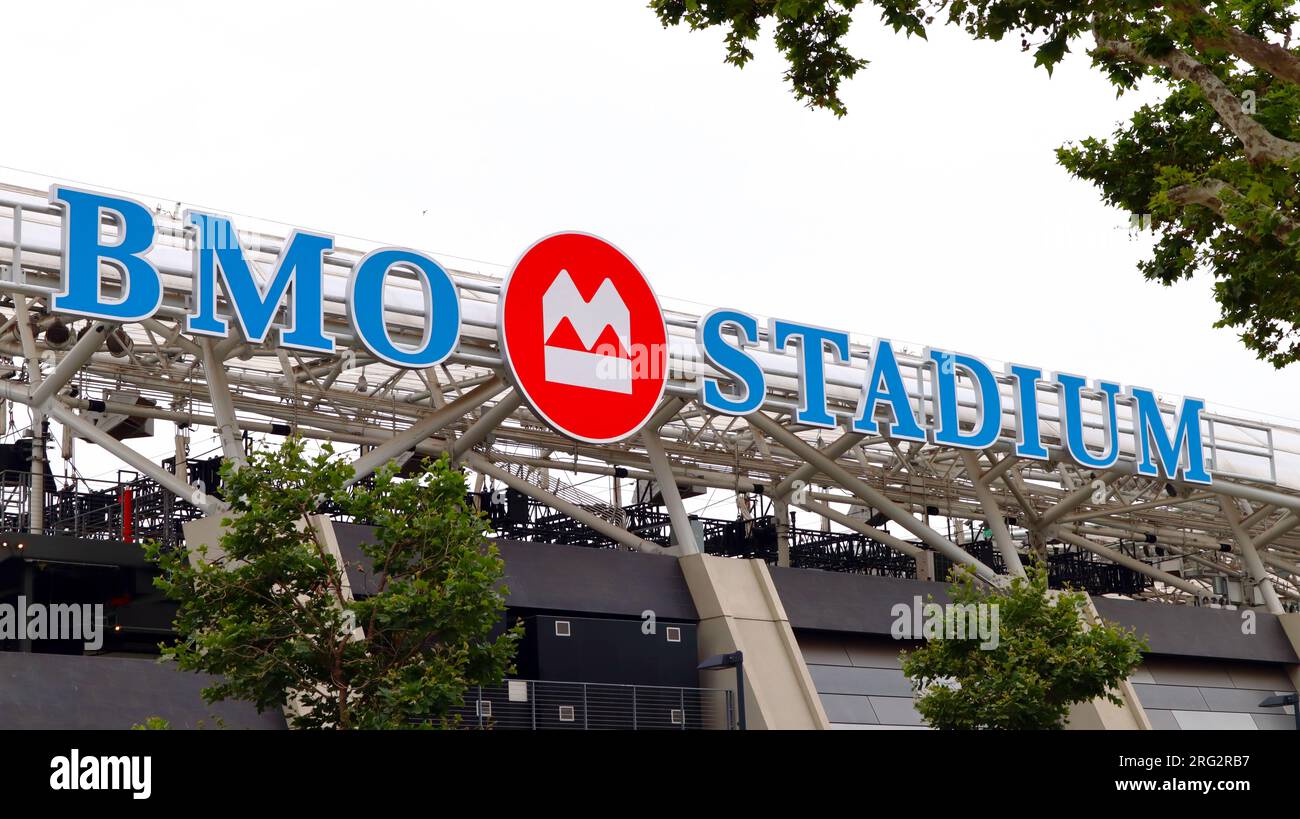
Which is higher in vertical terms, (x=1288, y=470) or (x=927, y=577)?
(x=1288, y=470)

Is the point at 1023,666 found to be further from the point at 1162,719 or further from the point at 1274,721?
the point at 1274,721

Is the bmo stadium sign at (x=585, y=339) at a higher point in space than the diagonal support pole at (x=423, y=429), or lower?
higher

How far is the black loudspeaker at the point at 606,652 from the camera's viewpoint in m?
38.4

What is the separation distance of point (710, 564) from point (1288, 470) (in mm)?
25259

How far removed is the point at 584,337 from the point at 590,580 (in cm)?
602

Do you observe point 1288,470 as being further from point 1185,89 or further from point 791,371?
point 1185,89

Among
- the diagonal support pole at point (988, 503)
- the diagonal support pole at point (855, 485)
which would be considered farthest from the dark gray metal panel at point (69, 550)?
the diagonal support pole at point (988, 503)

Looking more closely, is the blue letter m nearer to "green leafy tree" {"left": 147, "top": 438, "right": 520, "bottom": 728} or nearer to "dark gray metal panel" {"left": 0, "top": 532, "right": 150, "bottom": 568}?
"green leafy tree" {"left": 147, "top": 438, "right": 520, "bottom": 728}

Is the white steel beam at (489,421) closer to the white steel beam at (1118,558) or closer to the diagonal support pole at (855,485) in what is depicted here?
the diagonal support pole at (855,485)

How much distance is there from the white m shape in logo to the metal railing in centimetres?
716

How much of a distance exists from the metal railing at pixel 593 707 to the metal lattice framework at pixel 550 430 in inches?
213
